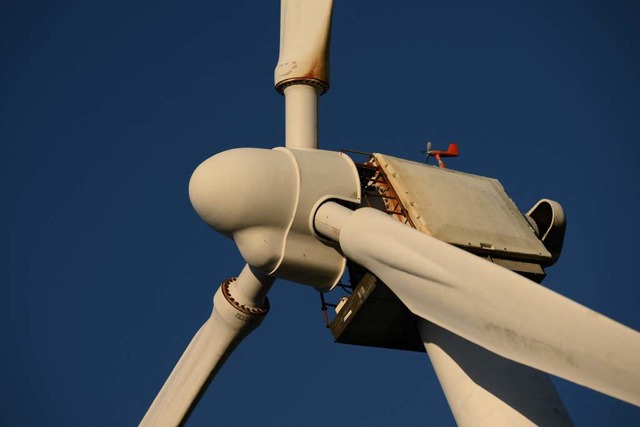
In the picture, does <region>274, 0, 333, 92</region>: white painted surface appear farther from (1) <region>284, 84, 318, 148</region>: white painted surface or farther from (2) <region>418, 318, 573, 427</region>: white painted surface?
(2) <region>418, 318, 573, 427</region>: white painted surface

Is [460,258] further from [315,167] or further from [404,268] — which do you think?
[315,167]

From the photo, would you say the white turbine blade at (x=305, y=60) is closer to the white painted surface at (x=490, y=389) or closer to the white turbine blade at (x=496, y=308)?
the white turbine blade at (x=496, y=308)

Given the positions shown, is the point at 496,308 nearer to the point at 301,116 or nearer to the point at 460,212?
the point at 460,212

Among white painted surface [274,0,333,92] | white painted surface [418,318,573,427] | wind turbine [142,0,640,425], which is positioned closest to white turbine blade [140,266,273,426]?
wind turbine [142,0,640,425]

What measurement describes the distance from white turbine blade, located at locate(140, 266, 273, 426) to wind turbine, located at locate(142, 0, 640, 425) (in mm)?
24

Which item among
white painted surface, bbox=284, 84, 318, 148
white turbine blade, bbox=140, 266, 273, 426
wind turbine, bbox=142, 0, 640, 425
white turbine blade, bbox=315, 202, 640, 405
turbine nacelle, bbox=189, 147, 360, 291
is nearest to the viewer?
white turbine blade, bbox=315, 202, 640, 405

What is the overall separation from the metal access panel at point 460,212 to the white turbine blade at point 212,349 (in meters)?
3.99

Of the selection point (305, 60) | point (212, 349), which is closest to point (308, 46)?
point (305, 60)

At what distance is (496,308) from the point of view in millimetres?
16531

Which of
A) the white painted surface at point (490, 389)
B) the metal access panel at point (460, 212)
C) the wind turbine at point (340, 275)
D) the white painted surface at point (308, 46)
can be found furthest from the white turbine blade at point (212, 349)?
the white painted surface at point (490, 389)

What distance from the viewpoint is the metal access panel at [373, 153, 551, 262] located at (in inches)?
827

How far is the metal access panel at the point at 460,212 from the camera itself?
21.0m

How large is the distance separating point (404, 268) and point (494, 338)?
2.26m

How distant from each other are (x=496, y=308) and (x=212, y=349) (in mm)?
9504
